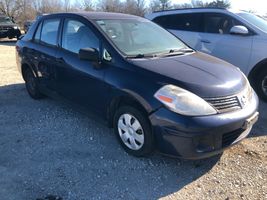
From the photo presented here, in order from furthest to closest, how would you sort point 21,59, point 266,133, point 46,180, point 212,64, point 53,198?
point 21,59
point 266,133
point 212,64
point 46,180
point 53,198

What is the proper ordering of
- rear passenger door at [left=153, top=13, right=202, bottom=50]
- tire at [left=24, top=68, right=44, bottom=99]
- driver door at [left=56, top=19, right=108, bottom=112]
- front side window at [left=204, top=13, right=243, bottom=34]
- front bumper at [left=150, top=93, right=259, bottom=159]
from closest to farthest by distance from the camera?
front bumper at [left=150, top=93, right=259, bottom=159]
driver door at [left=56, top=19, right=108, bottom=112]
tire at [left=24, top=68, right=44, bottom=99]
front side window at [left=204, top=13, right=243, bottom=34]
rear passenger door at [left=153, top=13, right=202, bottom=50]

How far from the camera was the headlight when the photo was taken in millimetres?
3361

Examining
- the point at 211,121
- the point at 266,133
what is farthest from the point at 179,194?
the point at 266,133

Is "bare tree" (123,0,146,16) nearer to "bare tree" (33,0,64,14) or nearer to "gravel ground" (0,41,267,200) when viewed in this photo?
"bare tree" (33,0,64,14)

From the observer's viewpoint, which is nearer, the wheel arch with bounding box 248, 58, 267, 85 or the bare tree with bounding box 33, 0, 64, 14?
the wheel arch with bounding box 248, 58, 267, 85

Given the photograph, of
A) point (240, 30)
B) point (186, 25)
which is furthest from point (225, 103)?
point (186, 25)

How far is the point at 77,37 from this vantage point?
185 inches

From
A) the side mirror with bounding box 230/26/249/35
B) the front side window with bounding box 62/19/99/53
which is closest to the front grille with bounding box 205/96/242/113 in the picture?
the front side window with bounding box 62/19/99/53

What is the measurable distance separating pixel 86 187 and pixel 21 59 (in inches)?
144

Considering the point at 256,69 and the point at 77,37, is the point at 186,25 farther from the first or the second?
the point at 77,37

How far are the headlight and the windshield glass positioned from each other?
0.91 metres

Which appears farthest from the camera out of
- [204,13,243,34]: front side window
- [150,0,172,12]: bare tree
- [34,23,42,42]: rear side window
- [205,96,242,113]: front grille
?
[150,0,172,12]: bare tree

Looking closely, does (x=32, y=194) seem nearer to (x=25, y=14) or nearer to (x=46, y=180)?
(x=46, y=180)

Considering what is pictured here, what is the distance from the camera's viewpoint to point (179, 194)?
11.0 ft
